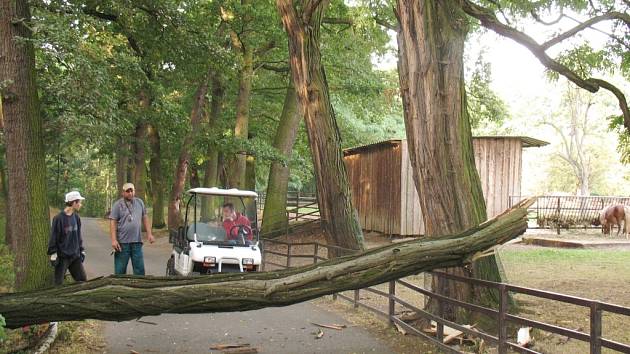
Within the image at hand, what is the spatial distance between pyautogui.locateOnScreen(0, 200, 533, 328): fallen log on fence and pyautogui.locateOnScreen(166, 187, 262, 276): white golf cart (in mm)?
3854

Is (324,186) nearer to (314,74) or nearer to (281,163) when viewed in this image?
(314,74)

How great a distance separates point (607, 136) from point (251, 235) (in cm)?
5354

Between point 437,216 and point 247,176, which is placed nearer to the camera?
point 437,216

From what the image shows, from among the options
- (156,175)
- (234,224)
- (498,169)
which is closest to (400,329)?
(234,224)

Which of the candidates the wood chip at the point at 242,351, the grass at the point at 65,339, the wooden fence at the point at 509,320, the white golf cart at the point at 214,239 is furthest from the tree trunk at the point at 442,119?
the grass at the point at 65,339

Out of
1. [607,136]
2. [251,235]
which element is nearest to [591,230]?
[251,235]

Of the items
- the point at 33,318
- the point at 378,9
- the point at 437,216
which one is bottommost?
the point at 33,318

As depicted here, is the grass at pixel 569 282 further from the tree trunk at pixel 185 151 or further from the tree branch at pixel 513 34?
the tree trunk at pixel 185 151

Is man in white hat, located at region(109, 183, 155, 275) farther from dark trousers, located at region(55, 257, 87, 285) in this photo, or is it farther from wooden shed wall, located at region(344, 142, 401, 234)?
wooden shed wall, located at region(344, 142, 401, 234)

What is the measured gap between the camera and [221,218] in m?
12.2

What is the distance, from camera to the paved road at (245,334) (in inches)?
333

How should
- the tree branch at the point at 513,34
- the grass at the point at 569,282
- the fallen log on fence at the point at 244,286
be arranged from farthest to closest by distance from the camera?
1. the tree branch at the point at 513,34
2. the grass at the point at 569,282
3. the fallen log on fence at the point at 244,286

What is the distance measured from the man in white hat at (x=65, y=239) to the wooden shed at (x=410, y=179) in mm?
15106

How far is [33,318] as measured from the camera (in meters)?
6.73
